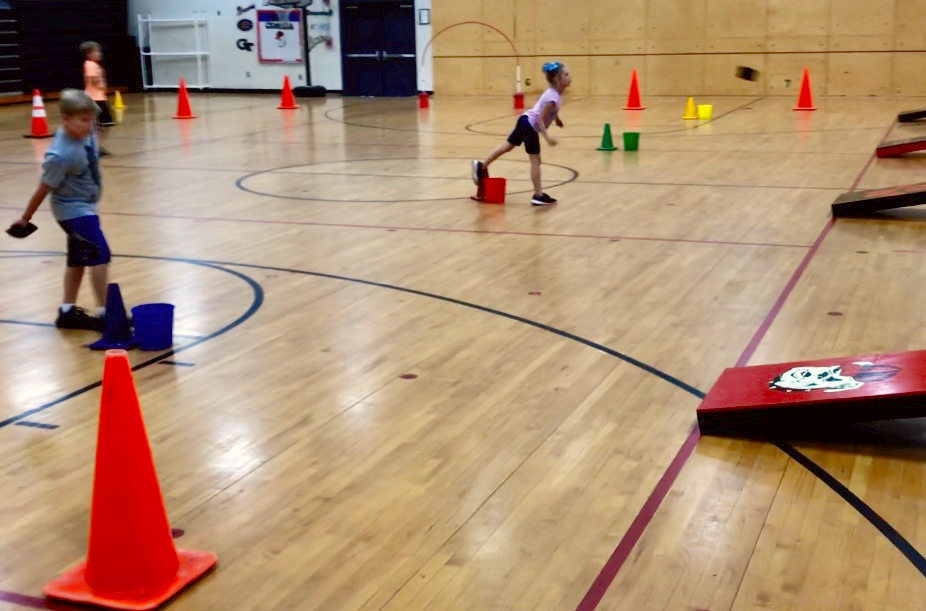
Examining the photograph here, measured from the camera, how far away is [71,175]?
5.41 meters

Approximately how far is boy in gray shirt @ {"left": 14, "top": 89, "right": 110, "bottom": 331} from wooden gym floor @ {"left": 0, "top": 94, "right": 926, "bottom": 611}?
35cm

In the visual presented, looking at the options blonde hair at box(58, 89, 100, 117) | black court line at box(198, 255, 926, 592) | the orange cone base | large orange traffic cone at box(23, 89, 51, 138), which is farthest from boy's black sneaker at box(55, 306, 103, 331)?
large orange traffic cone at box(23, 89, 51, 138)

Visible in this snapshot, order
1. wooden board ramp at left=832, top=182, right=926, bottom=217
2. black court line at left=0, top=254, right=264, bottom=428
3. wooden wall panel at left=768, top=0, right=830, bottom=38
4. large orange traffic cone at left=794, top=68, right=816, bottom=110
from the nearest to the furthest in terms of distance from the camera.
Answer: black court line at left=0, top=254, right=264, bottom=428 → wooden board ramp at left=832, top=182, right=926, bottom=217 → large orange traffic cone at left=794, top=68, right=816, bottom=110 → wooden wall panel at left=768, top=0, right=830, bottom=38

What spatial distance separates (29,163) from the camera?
12.5 meters

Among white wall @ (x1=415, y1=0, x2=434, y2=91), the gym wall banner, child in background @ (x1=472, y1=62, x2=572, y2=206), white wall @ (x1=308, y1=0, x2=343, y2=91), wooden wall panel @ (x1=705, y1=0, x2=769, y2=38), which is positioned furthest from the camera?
the gym wall banner

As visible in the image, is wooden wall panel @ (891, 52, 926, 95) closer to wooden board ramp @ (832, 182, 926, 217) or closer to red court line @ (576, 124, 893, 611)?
wooden board ramp @ (832, 182, 926, 217)

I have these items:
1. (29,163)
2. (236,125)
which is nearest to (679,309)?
(29,163)

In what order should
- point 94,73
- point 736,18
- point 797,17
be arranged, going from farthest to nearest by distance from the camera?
1. point 736,18
2. point 797,17
3. point 94,73

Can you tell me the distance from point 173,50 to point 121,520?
22.5 m

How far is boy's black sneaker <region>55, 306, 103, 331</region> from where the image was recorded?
5.78m

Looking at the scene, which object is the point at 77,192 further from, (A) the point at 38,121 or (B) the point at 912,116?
(B) the point at 912,116

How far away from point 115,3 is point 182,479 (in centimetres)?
2216

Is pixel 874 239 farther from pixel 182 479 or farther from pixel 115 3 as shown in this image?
pixel 115 3

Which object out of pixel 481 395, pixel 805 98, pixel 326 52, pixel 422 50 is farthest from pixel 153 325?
pixel 326 52
